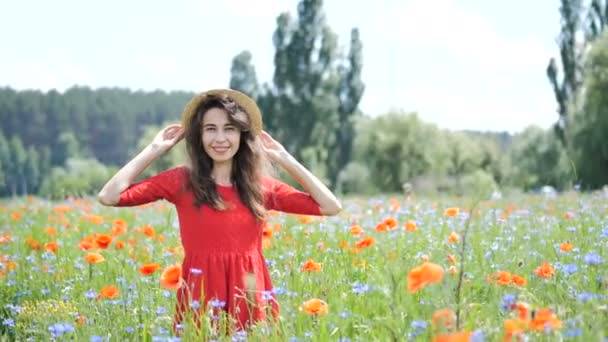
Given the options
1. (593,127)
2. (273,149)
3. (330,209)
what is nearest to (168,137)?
(273,149)

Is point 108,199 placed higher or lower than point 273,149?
lower

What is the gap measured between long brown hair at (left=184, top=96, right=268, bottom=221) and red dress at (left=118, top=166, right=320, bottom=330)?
0.04 m

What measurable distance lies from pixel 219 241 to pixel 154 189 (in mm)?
397

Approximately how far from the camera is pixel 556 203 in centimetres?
791

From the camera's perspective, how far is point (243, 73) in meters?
52.9

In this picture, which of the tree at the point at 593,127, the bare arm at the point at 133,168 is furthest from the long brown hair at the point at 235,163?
the tree at the point at 593,127

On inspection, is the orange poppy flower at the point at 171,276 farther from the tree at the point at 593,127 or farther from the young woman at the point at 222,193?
the tree at the point at 593,127

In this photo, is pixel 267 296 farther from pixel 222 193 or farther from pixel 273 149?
pixel 273 149

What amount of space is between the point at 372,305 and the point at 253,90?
162 feet

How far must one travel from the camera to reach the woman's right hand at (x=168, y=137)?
361 cm

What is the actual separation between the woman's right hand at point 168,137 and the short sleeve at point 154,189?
13 centimetres

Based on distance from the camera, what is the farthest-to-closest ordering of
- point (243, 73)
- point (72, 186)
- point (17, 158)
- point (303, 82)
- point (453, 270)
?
point (17, 158), point (243, 73), point (303, 82), point (72, 186), point (453, 270)

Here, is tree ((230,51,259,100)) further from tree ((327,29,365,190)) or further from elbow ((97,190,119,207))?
elbow ((97,190,119,207))

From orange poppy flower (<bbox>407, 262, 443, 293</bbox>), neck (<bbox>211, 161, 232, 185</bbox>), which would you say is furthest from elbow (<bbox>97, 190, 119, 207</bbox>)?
orange poppy flower (<bbox>407, 262, 443, 293</bbox>)
